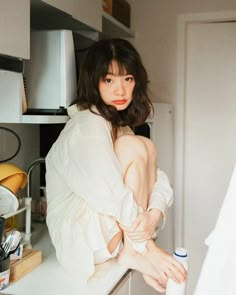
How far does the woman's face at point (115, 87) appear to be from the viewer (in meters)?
1.32

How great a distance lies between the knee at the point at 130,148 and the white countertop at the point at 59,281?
0.37 meters

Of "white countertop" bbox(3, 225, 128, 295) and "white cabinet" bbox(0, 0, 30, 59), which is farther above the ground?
"white cabinet" bbox(0, 0, 30, 59)

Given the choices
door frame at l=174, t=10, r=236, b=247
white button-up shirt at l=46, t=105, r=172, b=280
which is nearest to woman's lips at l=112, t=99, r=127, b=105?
white button-up shirt at l=46, t=105, r=172, b=280

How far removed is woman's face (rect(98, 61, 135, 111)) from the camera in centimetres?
132

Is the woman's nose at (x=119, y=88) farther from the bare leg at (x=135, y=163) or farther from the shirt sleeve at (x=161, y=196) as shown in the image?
the shirt sleeve at (x=161, y=196)

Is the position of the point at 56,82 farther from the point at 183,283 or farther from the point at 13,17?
the point at 183,283

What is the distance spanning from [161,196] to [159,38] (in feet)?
3.93

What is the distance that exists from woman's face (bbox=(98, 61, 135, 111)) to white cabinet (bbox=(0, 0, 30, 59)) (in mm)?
333

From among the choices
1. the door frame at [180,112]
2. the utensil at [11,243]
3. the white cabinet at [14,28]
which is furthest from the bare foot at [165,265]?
the door frame at [180,112]

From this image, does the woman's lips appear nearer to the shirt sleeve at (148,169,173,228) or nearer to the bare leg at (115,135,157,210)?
the bare leg at (115,135,157,210)

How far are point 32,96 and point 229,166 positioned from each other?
Answer: 1363mm

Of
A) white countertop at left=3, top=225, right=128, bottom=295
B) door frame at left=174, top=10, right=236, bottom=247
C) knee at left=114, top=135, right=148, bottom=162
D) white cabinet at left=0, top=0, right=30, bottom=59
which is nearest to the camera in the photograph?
white cabinet at left=0, top=0, right=30, bottom=59

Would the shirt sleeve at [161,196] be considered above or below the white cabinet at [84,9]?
below

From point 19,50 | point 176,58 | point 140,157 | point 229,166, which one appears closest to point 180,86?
point 176,58
